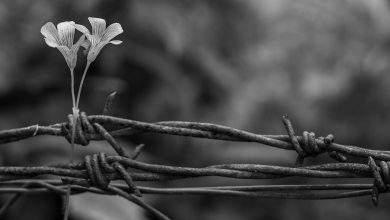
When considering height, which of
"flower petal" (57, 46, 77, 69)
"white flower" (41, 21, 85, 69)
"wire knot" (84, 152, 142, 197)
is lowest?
"wire knot" (84, 152, 142, 197)

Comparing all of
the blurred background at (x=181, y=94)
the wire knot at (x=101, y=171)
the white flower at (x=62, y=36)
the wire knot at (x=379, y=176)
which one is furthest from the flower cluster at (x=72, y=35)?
the blurred background at (x=181, y=94)

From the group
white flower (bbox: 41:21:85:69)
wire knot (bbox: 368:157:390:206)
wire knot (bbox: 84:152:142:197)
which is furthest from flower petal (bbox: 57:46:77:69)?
wire knot (bbox: 368:157:390:206)

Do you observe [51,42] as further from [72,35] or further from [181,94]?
[181,94]

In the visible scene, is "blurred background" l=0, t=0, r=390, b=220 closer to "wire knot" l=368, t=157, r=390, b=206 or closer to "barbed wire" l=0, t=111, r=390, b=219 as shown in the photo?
"barbed wire" l=0, t=111, r=390, b=219

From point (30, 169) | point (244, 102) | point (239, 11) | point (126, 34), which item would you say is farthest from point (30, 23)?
point (30, 169)

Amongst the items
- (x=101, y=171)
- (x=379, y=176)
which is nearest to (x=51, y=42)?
(x=101, y=171)

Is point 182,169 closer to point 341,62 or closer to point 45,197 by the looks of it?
point 45,197

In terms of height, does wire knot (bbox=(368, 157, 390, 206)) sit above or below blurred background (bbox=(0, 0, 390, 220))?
below

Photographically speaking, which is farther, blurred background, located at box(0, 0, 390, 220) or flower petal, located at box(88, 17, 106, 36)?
blurred background, located at box(0, 0, 390, 220)
